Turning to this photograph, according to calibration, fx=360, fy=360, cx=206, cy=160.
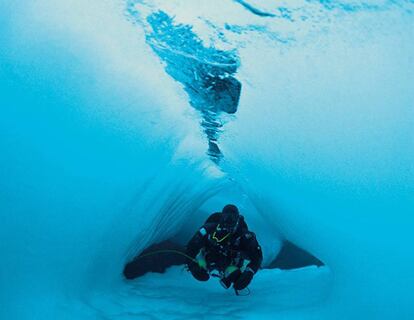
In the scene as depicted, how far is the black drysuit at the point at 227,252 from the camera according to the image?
12.7 feet

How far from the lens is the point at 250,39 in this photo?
3.27 metres

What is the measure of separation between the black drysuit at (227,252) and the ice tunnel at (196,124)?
55 cm

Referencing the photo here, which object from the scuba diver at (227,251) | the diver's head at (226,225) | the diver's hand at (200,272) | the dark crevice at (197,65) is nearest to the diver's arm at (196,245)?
the scuba diver at (227,251)

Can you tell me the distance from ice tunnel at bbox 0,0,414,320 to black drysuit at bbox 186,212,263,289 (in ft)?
1.81

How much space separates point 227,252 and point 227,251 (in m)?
0.02

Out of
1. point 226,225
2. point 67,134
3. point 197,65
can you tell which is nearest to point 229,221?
point 226,225

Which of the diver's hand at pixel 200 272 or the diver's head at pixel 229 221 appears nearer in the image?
the diver's head at pixel 229 221

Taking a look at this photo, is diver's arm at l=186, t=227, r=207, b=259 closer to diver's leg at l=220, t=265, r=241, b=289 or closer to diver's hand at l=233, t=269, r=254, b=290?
diver's leg at l=220, t=265, r=241, b=289

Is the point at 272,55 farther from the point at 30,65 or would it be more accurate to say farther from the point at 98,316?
the point at 98,316

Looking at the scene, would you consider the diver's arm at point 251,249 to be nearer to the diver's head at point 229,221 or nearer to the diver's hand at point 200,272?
the diver's head at point 229,221

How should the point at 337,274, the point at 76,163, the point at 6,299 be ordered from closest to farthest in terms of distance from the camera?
the point at 6,299
the point at 76,163
the point at 337,274

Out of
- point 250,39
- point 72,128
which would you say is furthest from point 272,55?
point 72,128

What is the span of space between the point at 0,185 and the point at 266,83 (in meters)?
2.60

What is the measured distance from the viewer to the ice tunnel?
3184mm
